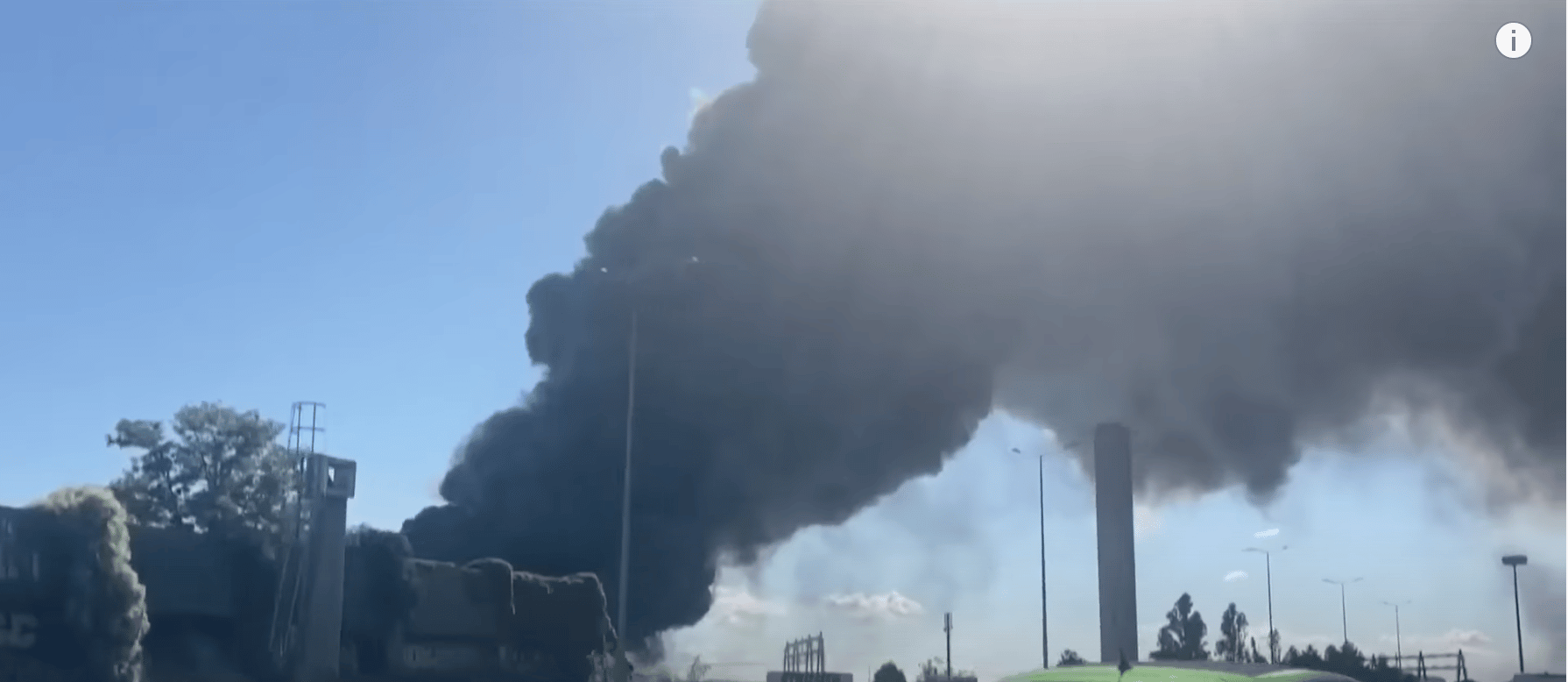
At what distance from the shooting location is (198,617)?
45.1 metres

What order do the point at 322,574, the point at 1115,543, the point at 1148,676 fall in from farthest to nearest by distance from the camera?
the point at 1115,543, the point at 322,574, the point at 1148,676

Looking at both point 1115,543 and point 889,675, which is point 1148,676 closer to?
point 889,675

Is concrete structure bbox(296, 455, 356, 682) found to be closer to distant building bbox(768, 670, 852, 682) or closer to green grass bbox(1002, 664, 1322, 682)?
distant building bbox(768, 670, 852, 682)

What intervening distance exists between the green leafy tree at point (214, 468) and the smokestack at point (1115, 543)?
134 ft

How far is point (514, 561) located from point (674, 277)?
523 inches

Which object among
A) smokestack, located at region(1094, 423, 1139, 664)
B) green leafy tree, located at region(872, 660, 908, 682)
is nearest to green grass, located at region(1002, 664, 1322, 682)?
green leafy tree, located at region(872, 660, 908, 682)

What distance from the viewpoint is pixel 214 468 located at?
77.4 metres

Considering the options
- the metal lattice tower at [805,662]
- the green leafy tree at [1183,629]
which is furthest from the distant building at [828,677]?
the green leafy tree at [1183,629]

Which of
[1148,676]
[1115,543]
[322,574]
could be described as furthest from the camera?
[1115,543]

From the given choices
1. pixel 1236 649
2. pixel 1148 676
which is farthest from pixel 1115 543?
pixel 1148 676

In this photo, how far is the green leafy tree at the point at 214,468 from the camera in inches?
2958

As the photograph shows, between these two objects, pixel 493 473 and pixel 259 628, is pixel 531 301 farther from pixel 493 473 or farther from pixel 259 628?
pixel 259 628

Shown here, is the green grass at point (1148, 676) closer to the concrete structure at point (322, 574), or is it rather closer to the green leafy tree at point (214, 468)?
the concrete structure at point (322, 574)

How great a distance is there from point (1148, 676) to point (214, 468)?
7634 centimetres
